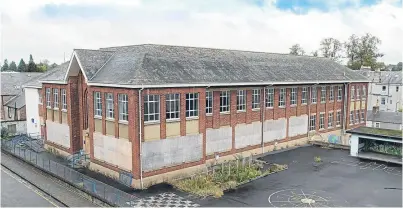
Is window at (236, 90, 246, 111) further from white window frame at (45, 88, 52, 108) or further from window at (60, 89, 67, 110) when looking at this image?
white window frame at (45, 88, 52, 108)

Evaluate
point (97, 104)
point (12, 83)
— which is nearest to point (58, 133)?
point (97, 104)

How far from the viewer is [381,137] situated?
2650cm

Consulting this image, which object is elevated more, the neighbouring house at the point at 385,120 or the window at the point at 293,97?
the window at the point at 293,97

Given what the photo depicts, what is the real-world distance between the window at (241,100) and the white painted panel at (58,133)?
1281 centimetres

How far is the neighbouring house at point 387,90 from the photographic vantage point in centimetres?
6100

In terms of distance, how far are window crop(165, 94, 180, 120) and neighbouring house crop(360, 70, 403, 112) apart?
156ft

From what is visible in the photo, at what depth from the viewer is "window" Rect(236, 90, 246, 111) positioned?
2655 centimetres

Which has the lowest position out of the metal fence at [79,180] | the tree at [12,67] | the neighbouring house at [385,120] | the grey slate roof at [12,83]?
the metal fence at [79,180]

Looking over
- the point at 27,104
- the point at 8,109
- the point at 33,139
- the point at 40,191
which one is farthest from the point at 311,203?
the point at 8,109

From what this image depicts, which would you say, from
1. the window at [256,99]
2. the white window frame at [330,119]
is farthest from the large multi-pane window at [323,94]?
the window at [256,99]

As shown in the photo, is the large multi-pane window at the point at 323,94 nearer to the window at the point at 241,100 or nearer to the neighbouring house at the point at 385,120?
the window at the point at 241,100

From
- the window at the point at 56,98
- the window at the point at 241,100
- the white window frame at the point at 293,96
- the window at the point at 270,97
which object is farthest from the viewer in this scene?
the white window frame at the point at 293,96

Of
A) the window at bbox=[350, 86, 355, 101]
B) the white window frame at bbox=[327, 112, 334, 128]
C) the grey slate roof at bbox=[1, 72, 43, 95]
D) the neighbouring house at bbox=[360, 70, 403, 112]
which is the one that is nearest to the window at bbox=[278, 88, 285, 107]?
the white window frame at bbox=[327, 112, 334, 128]

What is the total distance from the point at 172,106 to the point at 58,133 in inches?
471
